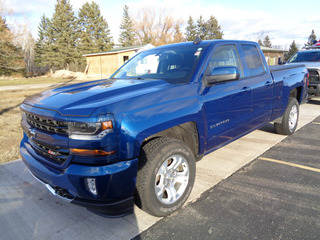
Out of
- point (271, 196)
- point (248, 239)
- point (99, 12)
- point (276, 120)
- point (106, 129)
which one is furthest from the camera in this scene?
point (99, 12)

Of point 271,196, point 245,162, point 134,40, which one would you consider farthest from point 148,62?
point 134,40

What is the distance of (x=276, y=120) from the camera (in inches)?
197

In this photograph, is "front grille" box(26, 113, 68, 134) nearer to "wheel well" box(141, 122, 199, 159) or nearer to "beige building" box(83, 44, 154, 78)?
"wheel well" box(141, 122, 199, 159)

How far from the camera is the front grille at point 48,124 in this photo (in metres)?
2.18

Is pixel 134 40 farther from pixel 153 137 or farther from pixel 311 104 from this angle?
pixel 153 137

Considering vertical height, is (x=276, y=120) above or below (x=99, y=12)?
below

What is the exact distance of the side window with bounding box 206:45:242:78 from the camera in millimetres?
3162

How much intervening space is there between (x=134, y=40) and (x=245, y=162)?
168 ft

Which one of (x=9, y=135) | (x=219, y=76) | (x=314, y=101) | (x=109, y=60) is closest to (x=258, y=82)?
(x=219, y=76)

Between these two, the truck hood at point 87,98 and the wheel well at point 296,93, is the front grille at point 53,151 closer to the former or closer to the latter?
the truck hood at point 87,98

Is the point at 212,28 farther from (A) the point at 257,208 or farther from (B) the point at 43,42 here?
(A) the point at 257,208

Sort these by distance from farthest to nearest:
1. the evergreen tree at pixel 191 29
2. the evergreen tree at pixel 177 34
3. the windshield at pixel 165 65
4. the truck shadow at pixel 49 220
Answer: the evergreen tree at pixel 191 29
the evergreen tree at pixel 177 34
the windshield at pixel 165 65
the truck shadow at pixel 49 220

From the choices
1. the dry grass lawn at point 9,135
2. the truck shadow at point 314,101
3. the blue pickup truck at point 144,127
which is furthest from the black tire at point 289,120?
the dry grass lawn at point 9,135

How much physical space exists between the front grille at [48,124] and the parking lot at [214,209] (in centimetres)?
106
